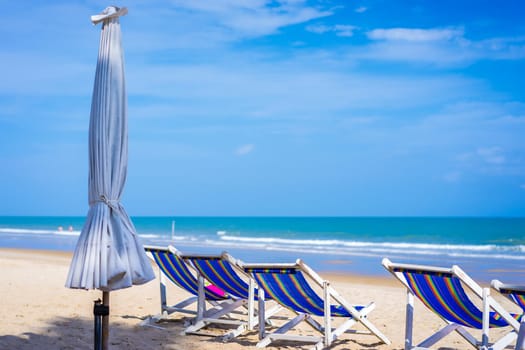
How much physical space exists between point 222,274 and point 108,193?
83.3 inches

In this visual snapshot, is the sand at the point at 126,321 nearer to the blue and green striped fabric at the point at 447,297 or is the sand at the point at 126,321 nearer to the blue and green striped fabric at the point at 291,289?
the blue and green striped fabric at the point at 291,289

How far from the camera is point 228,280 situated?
613cm

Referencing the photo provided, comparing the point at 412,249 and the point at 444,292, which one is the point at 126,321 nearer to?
the point at 444,292

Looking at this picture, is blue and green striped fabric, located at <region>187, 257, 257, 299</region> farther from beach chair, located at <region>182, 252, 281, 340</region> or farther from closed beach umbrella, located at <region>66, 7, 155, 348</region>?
closed beach umbrella, located at <region>66, 7, 155, 348</region>

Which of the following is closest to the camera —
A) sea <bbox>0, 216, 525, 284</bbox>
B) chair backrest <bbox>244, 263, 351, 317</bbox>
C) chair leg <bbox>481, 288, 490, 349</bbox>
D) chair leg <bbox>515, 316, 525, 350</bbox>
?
chair leg <bbox>515, 316, 525, 350</bbox>

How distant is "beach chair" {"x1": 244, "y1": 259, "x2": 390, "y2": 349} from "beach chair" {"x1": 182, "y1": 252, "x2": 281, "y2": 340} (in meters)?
0.20

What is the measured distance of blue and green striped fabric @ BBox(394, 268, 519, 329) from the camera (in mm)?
4789

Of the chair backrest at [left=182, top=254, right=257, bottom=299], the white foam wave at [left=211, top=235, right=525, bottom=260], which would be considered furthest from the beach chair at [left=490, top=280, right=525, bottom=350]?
the white foam wave at [left=211, top=235, right=525, bottom=260]

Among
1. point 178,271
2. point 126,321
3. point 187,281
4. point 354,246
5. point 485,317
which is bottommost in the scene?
point 126,321

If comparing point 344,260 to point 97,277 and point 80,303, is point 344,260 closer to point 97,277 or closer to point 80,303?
point 80,303

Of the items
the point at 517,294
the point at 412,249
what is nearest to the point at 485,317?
the point at 517,294

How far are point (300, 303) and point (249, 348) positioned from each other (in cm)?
58

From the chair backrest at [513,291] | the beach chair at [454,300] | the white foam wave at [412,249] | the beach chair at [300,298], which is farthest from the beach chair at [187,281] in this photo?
the white foam wave at [412,249]

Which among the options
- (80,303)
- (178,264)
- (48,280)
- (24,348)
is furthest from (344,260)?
(24,348)
